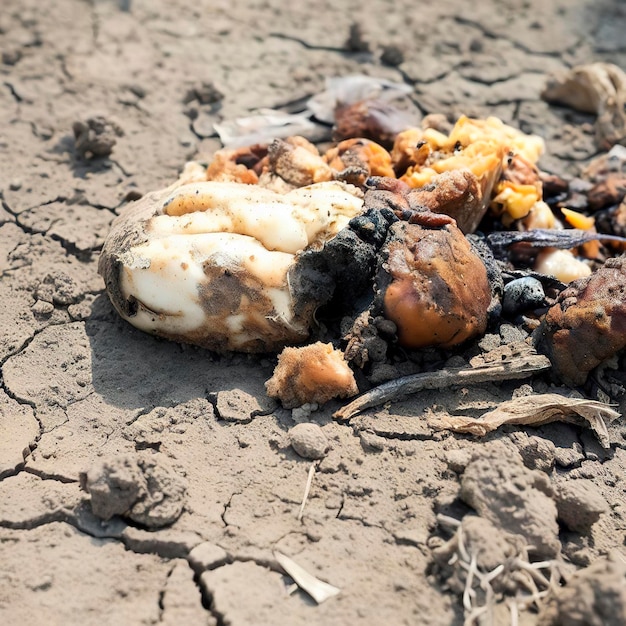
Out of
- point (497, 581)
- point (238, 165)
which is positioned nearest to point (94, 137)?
point (238, 165)

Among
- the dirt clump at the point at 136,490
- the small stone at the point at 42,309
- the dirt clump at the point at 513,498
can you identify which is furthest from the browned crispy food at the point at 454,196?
the small stone at the point at 42,309

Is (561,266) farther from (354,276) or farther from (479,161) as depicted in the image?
(354,276)

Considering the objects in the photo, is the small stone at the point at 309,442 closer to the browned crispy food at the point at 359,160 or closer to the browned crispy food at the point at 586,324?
the browned crispy food at the point at 586,324

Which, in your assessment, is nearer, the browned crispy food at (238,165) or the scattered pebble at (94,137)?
the browned crispy food at (238,165)

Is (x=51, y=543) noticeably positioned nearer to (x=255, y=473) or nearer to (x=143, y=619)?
(x=143, y=619)

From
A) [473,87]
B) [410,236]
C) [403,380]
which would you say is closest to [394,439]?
[403,380]

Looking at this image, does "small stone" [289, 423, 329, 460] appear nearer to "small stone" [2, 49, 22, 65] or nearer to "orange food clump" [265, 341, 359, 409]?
"orange food clump" [265, 341, 359, 409]
